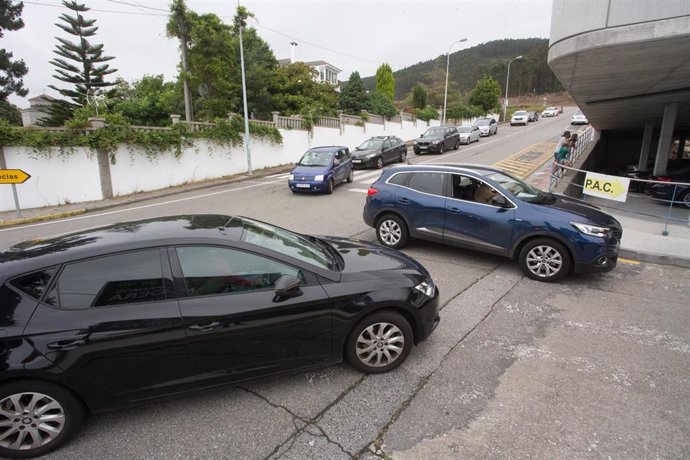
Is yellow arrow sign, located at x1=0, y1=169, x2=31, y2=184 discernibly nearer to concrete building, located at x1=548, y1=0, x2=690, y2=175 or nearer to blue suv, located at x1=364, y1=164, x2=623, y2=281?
blue suv, located at x1=364, y1=164, x2=623, y2=281

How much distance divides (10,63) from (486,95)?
2206 inches

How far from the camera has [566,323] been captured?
439cm

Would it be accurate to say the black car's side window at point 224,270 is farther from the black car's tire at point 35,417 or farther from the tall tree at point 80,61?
the tall tree at point 80,61

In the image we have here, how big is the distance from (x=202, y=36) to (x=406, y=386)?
22.7 m

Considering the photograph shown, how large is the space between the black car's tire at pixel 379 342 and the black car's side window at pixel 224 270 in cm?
78

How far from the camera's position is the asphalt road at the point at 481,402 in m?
2.66

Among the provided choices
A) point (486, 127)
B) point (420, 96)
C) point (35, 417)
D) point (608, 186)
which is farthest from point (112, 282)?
point (420, 96)

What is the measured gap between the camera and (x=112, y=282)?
2.70 m

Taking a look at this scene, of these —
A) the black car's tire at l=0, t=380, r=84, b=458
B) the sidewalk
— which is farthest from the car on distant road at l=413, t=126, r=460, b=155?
the black car's tire at l=0, t=380, r=84, b=458

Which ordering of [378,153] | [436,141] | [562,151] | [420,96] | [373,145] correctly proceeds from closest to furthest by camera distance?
[562,151] → [378,153] → [373,145] → [436,141] → [420,96]

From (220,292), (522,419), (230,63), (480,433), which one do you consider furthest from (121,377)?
(230,63)

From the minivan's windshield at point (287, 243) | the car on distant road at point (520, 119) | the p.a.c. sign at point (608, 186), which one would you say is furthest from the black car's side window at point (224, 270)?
the car on distant road at point (520, 119)

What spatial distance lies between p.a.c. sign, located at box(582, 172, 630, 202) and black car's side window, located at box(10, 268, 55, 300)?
32.9 ft

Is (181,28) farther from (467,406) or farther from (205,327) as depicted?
(467,406)
